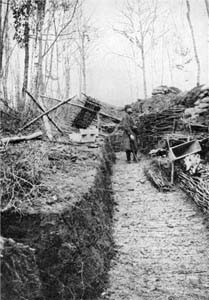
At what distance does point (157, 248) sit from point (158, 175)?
136 inches

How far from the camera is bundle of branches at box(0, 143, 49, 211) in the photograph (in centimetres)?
418

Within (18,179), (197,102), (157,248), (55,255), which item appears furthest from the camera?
(197,102)

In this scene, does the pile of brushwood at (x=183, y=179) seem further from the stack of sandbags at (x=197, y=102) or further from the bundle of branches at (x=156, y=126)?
the stack of sandbags at (x=197, y=102)

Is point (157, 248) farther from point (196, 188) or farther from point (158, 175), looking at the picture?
point (158, 175)

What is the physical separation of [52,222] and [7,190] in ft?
2.19

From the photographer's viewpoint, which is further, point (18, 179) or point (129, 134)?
point (129, 134)

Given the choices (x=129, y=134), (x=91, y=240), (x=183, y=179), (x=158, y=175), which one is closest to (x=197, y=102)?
(x=129, y=134)

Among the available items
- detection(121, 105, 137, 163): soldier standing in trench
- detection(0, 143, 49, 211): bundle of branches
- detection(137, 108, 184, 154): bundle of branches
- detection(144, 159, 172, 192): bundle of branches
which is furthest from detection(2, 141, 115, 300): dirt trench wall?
detection(137, 108, 184, 154): bundle of branches

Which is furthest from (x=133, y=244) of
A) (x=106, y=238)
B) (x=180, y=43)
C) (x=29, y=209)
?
(x=180, y=43)

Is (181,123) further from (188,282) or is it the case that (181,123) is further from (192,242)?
(188,282)

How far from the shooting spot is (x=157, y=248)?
6461 millimetres

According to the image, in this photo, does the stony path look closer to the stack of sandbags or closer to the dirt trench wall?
the dirt trench wall

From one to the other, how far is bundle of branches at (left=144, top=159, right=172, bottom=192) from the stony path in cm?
19

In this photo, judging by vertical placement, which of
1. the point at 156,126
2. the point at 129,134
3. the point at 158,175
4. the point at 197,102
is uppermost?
the point at 197,102
